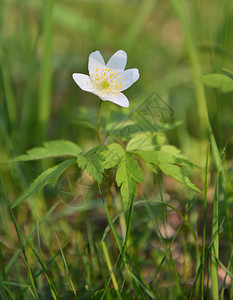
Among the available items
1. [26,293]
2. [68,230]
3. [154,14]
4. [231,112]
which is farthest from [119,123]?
[154,14]

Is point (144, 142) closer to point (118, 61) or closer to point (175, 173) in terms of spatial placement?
point (175, 173)

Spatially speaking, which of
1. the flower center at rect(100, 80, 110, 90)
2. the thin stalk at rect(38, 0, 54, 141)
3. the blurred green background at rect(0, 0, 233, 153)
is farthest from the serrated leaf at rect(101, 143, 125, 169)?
the thin stalk at rect(38, 0, 54, 141)

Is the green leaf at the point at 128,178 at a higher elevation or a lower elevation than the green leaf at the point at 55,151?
lower

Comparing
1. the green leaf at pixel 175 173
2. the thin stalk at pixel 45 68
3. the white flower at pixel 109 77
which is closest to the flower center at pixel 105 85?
the white flower at pixel 109 77

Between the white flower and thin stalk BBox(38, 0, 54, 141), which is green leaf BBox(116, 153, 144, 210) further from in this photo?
thin stalk BBox(38, 0, 54, 141)

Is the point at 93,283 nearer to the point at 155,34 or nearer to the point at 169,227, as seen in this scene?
the point at 169,227

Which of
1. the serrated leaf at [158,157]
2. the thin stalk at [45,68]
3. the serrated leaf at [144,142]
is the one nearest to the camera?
the serrated leaf at [158,157]

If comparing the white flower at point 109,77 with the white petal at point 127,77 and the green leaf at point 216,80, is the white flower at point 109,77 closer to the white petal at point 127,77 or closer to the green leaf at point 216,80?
the white petal at point 127,77
